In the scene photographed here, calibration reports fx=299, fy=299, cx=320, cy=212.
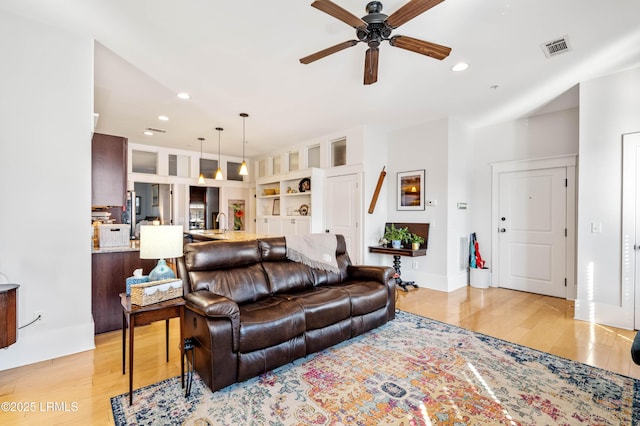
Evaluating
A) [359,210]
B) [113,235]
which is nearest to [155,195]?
[113,235]

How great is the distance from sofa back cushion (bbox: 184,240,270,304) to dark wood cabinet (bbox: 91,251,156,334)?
3.36ft

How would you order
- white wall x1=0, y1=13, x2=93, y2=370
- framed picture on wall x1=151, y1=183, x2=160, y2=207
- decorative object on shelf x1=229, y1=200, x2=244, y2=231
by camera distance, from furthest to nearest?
decorative object on shelf x1=229, y1=200, x2=244, y2=231
framed picture on wall x1=151, y1=183, x2=160, y2=207
white wall x1=0, y1=13, x2=93, y2=370

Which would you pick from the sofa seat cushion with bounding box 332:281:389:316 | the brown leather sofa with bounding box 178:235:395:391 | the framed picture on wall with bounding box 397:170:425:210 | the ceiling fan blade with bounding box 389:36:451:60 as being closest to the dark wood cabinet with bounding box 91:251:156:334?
the brown leather sofa with bounding box 178:235:395:391

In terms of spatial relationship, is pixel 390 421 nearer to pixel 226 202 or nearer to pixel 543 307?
pixel 543 307

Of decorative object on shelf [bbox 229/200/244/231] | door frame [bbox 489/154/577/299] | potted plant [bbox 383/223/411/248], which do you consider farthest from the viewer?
decorative object on shelf [bbox 229/200/244/231]

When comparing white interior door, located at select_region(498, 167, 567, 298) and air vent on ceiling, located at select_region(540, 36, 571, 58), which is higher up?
air vent on ceiling, located at select_region(540, 36, 571, 58)

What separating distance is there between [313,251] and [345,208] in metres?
2.41

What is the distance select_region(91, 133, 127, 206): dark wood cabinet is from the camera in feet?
9.79

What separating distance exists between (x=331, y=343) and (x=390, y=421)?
928 millimetres

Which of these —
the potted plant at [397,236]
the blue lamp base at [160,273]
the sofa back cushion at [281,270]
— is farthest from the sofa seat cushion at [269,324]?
the potted plant at [397,236]

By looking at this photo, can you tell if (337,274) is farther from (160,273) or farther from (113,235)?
(113,235)

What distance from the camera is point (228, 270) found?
2803 millimetres

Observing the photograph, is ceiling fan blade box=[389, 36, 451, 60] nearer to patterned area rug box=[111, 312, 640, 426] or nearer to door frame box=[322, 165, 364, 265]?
patterned area rug box=[111, 312, 640, 426]

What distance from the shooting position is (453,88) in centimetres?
381
